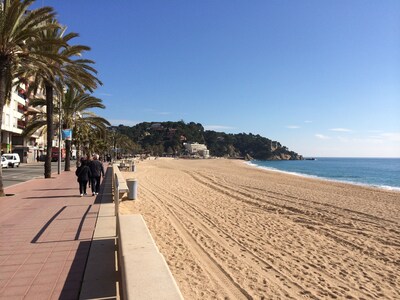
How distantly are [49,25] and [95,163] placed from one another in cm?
587

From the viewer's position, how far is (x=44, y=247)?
19.6 feet

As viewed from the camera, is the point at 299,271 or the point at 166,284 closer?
the point at 166,284

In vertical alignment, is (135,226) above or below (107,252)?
above

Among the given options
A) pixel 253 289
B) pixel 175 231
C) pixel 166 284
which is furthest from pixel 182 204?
pixel 166 284

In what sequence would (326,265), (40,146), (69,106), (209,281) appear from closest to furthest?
1. (209,281)
2. (326,265)
3. (69,106)
4. (40,146)

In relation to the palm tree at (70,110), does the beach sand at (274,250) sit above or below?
below

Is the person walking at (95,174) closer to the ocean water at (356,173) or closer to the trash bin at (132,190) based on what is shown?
the trash bin at (132,190)

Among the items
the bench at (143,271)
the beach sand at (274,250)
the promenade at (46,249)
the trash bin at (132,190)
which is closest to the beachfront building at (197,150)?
the trash bin at (132,190)

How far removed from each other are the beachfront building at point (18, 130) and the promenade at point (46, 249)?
36370mm

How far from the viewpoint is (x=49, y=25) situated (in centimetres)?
1370

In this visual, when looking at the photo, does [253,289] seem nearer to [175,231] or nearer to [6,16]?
[175,231]

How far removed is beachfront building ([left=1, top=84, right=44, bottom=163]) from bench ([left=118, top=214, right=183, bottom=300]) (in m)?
42.3

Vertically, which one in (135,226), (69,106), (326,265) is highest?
(69,106)

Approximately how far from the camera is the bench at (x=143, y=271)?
2561 mm
